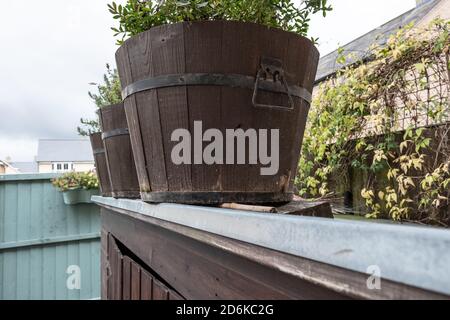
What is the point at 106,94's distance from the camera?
7.54 feet

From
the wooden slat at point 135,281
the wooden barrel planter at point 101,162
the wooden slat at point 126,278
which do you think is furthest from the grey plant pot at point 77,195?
the wooden slat at point 135,281

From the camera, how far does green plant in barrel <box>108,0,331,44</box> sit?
795mm

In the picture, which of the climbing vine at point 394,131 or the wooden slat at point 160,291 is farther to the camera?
the climbing vine at point 394,131

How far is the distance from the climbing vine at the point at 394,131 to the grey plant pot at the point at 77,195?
2483 mm

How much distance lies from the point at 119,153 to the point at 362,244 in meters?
1.21

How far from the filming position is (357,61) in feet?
6.26

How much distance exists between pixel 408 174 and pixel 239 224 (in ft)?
4.22

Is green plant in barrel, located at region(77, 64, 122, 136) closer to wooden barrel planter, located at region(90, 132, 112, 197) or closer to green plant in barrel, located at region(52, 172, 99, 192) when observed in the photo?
wooden barrel planter, located at region(90, 132, 112, 197)

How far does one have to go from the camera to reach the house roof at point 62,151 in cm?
2078

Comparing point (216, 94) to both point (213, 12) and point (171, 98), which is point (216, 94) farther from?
point (213, 12)

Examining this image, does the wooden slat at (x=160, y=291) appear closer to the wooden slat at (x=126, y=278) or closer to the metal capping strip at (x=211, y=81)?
the wooden slat at (x=126, y=278)

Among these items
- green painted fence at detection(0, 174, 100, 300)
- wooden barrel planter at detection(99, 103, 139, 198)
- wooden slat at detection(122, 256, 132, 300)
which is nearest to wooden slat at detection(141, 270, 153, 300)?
wooden slat at detection(122, 256, 132, 300)
